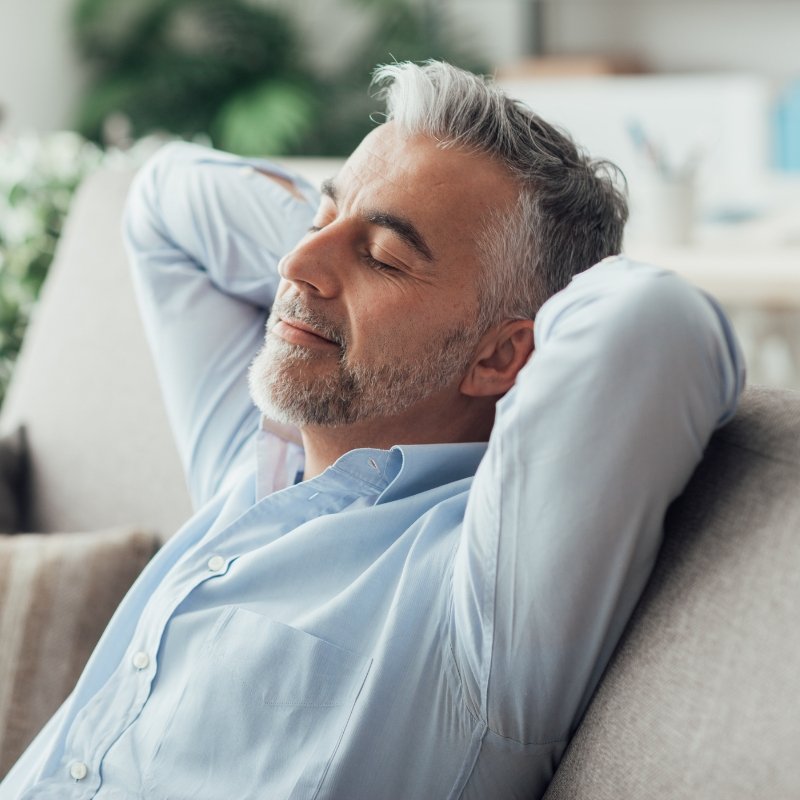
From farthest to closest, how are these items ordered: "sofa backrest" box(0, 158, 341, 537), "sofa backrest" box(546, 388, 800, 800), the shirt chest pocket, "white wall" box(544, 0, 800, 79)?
"white wall" box(544, 0, 800, 79) → "sofa backrest" box(0, 158, 341, 537) → the shirt chest pocket → "sofa backrest" box(546, 388, 800, 800)

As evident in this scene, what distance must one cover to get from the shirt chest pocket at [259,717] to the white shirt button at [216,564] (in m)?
0.10

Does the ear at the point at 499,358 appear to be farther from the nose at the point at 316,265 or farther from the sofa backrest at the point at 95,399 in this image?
the sofa backrest at the point at 95,399

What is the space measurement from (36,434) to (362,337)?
2.69 feet

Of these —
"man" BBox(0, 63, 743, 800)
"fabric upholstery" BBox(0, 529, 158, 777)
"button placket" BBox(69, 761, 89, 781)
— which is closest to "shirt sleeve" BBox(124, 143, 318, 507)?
"man" BBox(0, 63, 743, 800)

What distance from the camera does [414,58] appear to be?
5449mm

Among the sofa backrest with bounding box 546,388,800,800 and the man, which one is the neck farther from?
the sofa backrest with bounding box 546,388,800,800

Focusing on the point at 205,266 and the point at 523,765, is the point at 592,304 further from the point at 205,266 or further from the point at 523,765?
the point at 205,266

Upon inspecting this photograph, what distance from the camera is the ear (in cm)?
121

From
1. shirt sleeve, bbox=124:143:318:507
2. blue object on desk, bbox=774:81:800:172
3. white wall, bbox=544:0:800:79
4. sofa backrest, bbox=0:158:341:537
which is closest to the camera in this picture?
shirt sleeve, bbox=124:143:318:507

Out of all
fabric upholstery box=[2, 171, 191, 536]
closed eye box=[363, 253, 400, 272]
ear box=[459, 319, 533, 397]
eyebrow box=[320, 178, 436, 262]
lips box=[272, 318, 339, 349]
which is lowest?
fabric upholstery box=[2, 171, 191, 536]

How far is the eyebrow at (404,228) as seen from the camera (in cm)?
117

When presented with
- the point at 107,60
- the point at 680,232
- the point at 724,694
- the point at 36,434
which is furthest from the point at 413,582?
the point at 107,60

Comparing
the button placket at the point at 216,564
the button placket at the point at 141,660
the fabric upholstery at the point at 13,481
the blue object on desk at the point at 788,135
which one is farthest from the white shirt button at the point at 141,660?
the blue object on desk at the point at 788,135

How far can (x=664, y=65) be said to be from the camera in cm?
529
